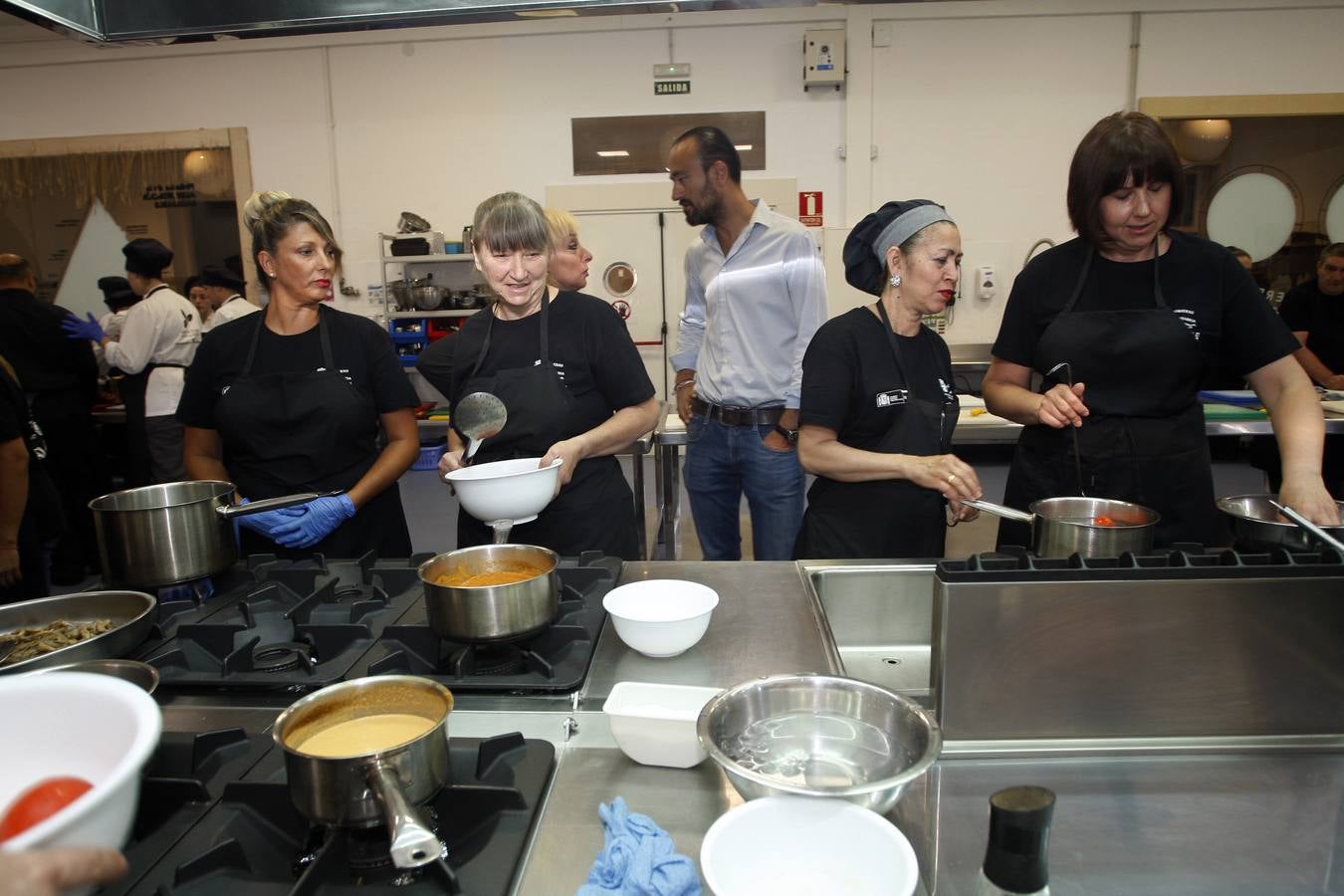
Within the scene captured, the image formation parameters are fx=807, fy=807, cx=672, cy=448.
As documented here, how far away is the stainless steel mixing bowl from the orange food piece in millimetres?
536

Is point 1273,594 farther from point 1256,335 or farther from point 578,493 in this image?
point 578,493

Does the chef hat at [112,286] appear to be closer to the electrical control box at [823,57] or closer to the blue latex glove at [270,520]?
the blue latex glove at [270,520]

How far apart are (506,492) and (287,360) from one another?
3.06 ft

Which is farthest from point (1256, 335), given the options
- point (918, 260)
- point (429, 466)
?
point (429, 466)

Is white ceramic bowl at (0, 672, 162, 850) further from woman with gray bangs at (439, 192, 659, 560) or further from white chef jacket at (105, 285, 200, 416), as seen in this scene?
white chef jacket at (105, 285, 200, 416)

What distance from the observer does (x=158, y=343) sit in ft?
15.0

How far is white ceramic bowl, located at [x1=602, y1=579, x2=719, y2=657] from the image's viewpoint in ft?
3.95

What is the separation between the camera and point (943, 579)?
1.05 m

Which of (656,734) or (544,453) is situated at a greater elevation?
(544,453)

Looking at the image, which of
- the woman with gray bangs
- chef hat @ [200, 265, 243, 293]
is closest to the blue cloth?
the woman with gray bangs

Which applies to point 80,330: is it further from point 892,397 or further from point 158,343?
point 892,397

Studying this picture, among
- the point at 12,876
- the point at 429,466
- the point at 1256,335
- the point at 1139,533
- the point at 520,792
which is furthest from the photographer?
the point at 429,466

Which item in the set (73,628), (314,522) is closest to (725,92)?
(314,522)

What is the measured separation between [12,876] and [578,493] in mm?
1551
